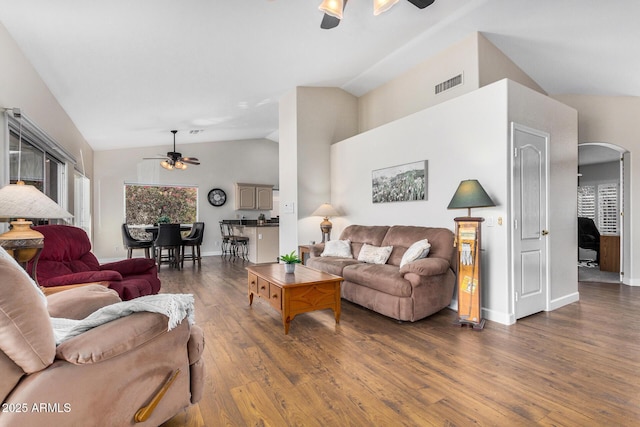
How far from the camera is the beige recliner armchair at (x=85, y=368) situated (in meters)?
1.11

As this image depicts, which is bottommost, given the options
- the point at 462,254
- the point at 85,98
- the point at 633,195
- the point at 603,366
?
the point at 603,366

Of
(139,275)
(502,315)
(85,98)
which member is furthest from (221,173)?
(502,315)

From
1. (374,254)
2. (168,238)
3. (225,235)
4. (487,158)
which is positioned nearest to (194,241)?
(168,238)

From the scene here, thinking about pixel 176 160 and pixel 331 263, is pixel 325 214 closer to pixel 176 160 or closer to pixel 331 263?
pixel 331 263

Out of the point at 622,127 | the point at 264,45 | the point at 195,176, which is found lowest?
the point at 195,176

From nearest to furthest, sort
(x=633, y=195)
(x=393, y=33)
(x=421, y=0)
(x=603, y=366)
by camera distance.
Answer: (x=603, y=366) → (x=421, y=0) → (x=393, y=33) → (x=633, y=195)

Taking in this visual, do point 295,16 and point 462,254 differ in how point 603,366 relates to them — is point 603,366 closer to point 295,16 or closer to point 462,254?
point 462,254

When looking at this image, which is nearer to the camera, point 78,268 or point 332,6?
point 332,6

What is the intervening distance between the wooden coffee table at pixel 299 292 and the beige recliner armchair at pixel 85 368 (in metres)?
1.43

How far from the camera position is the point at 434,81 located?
4816 millimetres

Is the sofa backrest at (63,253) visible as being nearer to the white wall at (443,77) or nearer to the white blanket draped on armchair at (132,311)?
the white blanket draped on armchair at (132,311)

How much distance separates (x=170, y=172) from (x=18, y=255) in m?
6.84

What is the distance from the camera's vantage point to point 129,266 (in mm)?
3449

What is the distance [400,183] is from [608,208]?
20.2 feet
